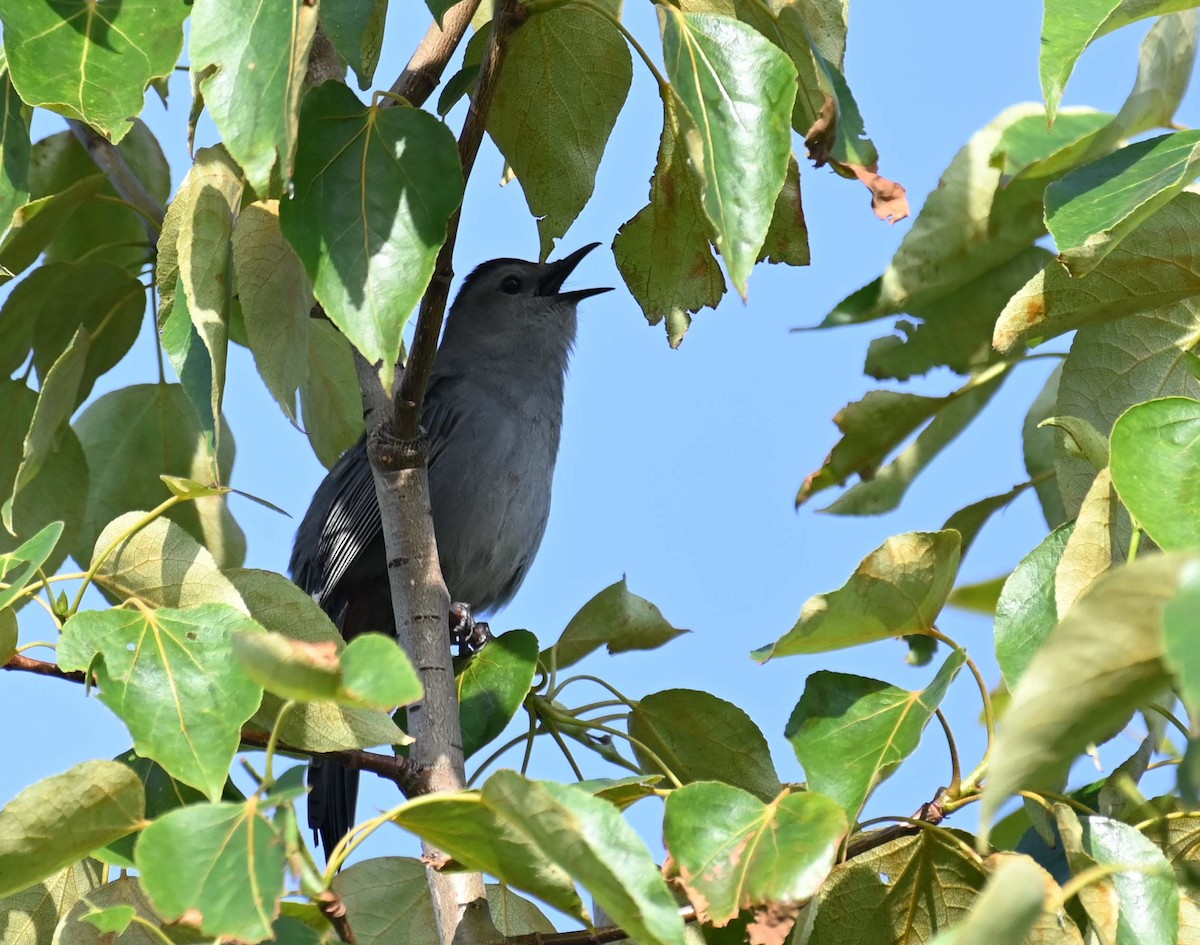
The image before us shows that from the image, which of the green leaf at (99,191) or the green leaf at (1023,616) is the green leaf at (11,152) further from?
the green leaf at (1023,616)

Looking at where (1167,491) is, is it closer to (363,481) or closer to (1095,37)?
(1095,37)

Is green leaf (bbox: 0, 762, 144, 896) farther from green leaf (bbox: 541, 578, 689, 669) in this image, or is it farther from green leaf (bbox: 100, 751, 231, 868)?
green leaf (bbox: 541, 578, 689, 669)

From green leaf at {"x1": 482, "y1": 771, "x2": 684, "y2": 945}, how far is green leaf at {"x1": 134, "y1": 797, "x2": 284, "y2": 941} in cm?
28

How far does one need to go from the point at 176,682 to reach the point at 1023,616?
1248 millimetres

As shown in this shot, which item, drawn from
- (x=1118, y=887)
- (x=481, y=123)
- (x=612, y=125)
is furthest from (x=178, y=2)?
(x=1118, y=887)

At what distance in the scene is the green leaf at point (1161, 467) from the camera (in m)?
1.84

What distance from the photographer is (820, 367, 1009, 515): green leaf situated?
3184mm

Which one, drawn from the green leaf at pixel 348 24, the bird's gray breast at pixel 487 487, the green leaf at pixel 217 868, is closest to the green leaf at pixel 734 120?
the green leaf at pixel 348 24

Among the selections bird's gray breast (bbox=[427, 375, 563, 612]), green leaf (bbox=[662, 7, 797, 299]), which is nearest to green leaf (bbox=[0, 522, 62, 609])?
green leaf (bbox=[662, 7, 797, 299])

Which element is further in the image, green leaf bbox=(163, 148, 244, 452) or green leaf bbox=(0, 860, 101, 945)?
green leaf bbox=(0, 860, 101, 945)

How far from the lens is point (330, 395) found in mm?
3818

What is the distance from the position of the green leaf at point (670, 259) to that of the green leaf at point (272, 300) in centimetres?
79

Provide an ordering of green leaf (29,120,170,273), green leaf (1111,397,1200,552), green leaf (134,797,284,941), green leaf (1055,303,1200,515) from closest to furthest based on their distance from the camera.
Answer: green leaf (134,797,284,941), green leaf (1111,397,1200,552), green leaf (1055,303,1200,515), green leaf (29,120,170,273)

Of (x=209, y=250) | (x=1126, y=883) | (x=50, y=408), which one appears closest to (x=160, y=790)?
(x=50, y=408)
